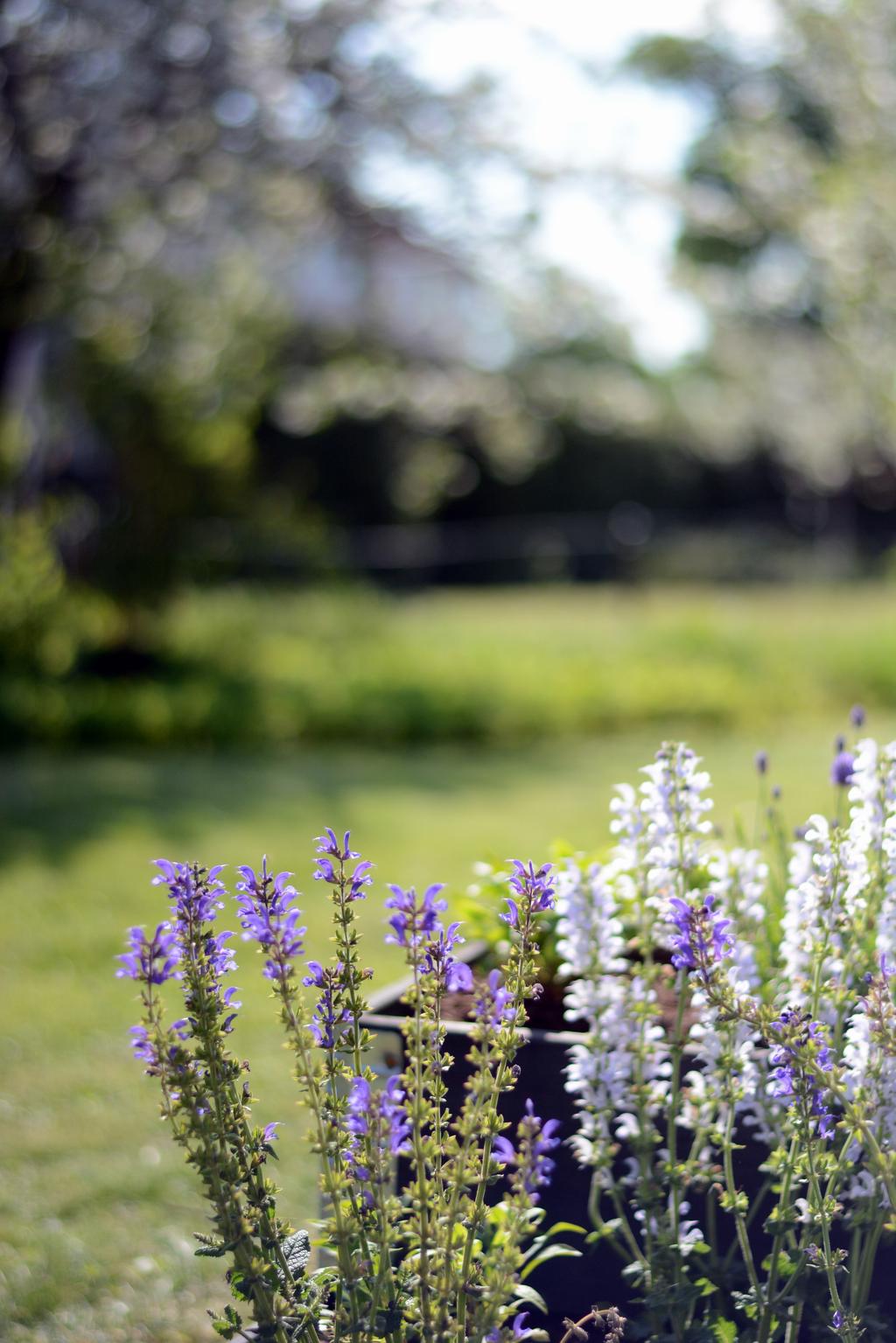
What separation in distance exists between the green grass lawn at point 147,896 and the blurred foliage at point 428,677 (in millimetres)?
301

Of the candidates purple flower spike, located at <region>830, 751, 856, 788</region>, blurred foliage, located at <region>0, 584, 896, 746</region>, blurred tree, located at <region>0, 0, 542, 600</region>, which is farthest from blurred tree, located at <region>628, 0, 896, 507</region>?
purple flower spike, located at <region>830, 751, 856, 788</region>

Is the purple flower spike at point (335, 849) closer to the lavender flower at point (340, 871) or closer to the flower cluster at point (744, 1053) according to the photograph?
the lavender flower at point (340, 871)

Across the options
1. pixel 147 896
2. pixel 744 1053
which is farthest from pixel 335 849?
pixel 147 896

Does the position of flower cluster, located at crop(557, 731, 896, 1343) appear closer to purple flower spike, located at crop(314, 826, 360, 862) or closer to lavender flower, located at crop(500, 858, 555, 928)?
lavender flower, located at crop(500, 858, 555, 928)

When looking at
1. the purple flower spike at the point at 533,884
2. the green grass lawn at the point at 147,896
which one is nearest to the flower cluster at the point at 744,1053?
the purple flower spike at the point at 533,884

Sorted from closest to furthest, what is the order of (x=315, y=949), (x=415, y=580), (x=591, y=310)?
(x=315, y=949)
(x=591, y=310)
(x=415, y=580)

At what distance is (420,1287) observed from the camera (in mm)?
1471

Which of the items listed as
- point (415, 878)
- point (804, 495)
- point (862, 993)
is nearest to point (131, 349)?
point (415, 878)

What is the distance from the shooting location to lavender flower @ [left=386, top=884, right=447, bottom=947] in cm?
141

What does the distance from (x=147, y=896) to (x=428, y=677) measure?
441 centimetres

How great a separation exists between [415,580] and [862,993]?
14.5 meters

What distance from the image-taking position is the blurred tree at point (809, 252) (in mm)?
10039

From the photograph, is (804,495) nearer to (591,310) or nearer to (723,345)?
(723,345)

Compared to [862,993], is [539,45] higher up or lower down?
higher up
